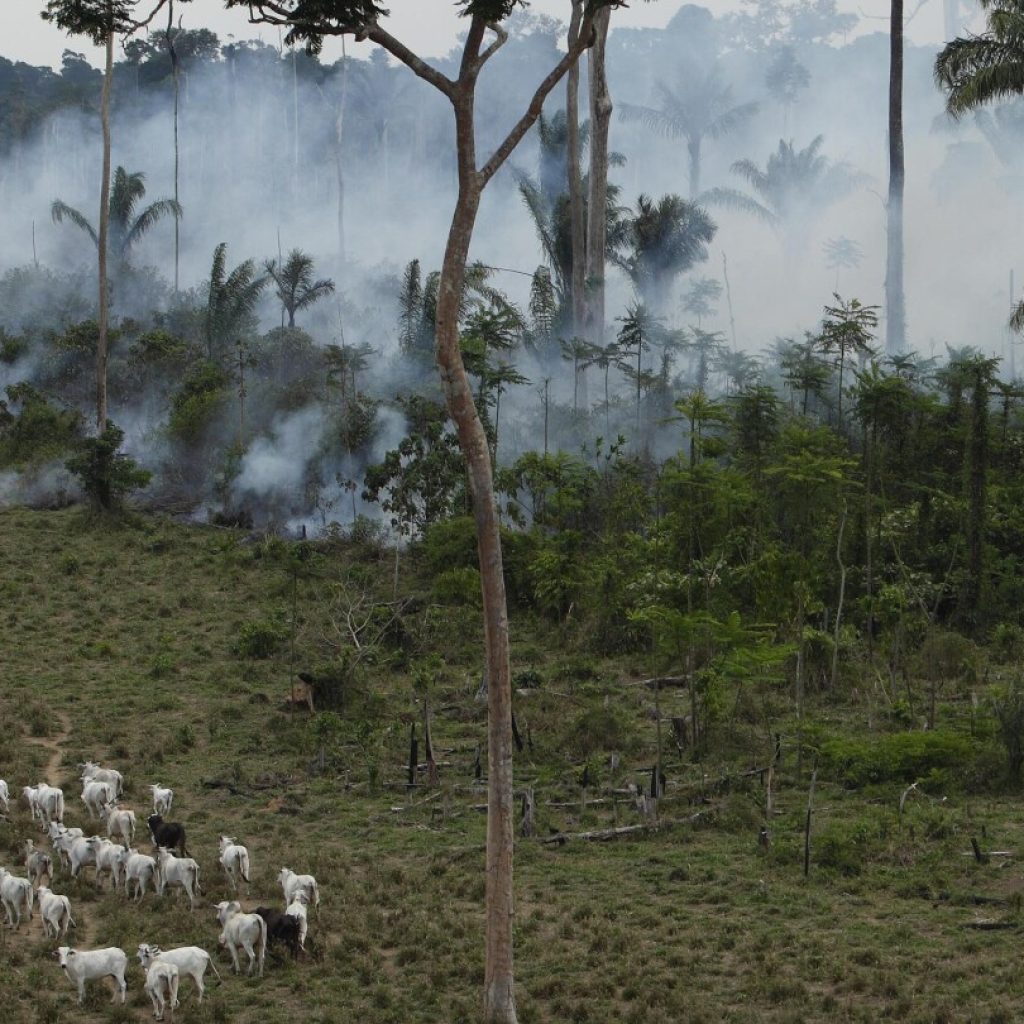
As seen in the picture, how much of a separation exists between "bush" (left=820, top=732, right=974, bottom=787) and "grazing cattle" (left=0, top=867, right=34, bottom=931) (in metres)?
9.96

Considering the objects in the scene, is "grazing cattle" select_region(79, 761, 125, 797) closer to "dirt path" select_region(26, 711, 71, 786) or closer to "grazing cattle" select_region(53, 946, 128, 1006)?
"dirt path" select_region(26, 711, 71, 786)

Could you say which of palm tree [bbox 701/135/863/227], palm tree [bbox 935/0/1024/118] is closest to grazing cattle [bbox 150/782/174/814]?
palm tree [bbox 935/0/1024/118]

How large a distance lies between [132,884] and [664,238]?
3693 centimetres

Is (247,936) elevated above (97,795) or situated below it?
below

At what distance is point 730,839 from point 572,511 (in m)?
17.4

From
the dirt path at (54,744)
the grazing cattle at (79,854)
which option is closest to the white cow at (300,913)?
the grazing cattle at (79,854)

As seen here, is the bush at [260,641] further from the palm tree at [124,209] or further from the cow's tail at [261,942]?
the palm tree at [124,209]

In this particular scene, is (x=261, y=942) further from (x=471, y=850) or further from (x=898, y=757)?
(x=898, y=757)

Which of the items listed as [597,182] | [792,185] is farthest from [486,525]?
[792,185]

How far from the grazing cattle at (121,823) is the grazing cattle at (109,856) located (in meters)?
0.99

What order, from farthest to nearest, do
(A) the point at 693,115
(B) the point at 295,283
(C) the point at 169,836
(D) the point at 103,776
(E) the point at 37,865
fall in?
1. (A) the point at 693,115
2. (B) the point at 295,283
3. (D) the point at 103,776
4. (C) the point at 169,836
5. (E) the point at 37,865

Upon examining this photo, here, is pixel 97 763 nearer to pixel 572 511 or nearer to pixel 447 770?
pixel 447 770

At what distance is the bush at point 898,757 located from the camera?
19266mm

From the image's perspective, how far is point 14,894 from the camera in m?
14.6
